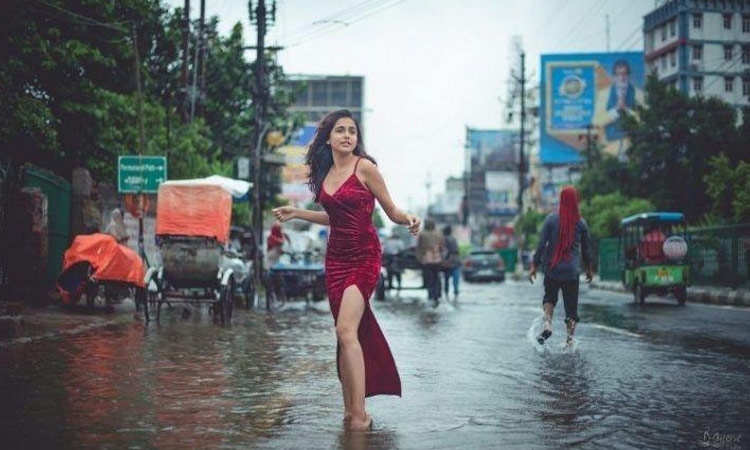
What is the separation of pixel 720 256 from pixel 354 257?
19.7 meters

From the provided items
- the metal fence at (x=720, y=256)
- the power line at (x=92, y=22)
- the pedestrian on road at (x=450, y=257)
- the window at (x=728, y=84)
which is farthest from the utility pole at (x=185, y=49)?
the window at (x=728, y=84)

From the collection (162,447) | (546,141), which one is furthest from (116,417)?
(546,141)

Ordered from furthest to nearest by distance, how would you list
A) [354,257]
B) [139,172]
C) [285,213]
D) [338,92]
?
1. [338,92]
2. [139,172]
3. [285,213]
4. [354,257]

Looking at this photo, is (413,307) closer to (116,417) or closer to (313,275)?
(313,275)

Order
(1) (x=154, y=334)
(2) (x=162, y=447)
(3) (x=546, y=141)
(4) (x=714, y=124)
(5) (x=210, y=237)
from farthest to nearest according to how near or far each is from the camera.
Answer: (3) (x=546, y=141), (4) (x=714, y=124), (5) (x=210, y=237), (1) (x=154, y=334), (2) (x=162, y=447)

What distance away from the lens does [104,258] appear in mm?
15688

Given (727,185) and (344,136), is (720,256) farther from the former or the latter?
(344,136)

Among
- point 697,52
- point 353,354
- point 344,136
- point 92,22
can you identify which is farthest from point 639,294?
point 697,52

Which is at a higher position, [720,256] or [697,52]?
[697,52]

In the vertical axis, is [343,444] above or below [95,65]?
below

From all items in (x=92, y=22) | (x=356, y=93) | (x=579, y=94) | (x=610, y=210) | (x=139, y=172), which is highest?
(x=356, y=93)

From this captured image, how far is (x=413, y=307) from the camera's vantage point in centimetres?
2084

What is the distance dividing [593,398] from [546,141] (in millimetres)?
57715

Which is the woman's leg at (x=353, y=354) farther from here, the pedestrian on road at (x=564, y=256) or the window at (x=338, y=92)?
the window at (x=338, y=92)
